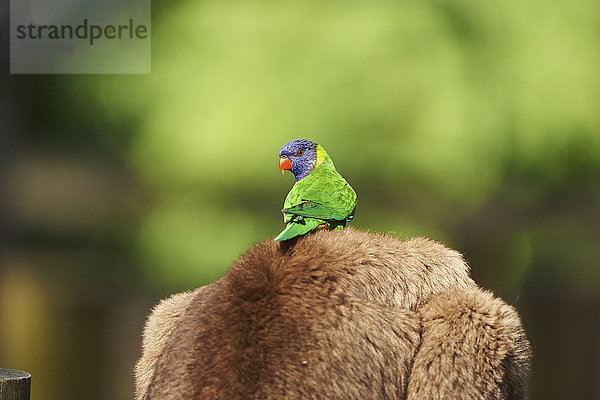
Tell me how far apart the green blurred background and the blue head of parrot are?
698 mm

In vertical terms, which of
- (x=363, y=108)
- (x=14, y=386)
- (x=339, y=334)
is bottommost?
(x=14, y=386)

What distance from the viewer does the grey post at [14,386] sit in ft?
2.99

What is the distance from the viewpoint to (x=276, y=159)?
1.82 m

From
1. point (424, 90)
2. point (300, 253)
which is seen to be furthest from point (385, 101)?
point (300, 253)

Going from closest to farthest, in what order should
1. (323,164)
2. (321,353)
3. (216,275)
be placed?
(321,353) < (323,164) < (216,275)

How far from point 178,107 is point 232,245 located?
42 cm

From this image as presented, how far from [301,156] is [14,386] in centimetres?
57

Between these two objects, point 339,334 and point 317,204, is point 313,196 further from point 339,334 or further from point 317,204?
point 339,334

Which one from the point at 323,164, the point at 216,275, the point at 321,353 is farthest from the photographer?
the point at 216,275

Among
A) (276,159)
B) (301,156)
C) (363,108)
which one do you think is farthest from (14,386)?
(363,108)

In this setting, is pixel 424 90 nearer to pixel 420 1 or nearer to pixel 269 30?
pixel 420 1

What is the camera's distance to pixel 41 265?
1.83 m

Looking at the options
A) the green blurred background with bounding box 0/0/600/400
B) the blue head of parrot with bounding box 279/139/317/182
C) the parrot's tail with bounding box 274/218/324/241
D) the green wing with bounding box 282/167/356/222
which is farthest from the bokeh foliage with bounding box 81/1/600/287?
the parrot's tail with bounding box 274/218/324/241

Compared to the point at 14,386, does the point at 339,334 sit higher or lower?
higher
